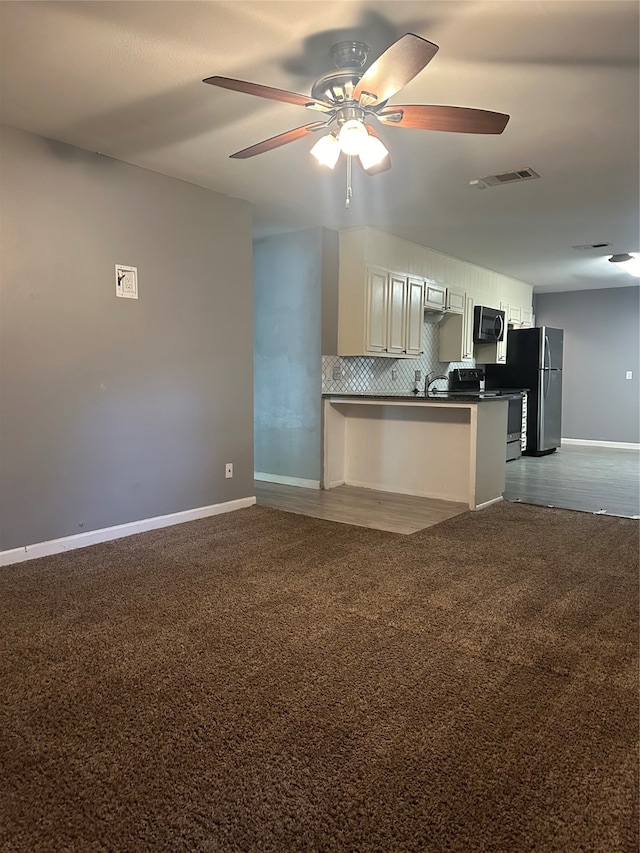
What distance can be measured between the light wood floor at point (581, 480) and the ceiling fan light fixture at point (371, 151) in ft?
10.6

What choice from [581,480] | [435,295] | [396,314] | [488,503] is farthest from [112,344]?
[581,480]

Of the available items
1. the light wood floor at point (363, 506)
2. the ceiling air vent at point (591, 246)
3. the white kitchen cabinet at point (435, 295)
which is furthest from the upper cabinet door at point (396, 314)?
the ceiling air vent at point (591, 246)

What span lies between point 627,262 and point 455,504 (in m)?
3.81

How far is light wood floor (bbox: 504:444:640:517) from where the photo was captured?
4.74 m

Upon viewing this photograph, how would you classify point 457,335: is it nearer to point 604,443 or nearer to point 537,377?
point 537,377

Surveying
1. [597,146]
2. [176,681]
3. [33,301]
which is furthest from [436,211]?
Answer: [176,681]

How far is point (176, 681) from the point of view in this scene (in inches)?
78.2

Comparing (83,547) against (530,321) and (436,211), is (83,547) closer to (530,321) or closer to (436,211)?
(436,211)

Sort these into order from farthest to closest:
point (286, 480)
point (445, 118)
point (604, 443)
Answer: point (604, 443) → point (286, 480) → point (445, 118)

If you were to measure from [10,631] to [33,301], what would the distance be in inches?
71.0

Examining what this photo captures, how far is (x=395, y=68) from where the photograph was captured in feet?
6.23

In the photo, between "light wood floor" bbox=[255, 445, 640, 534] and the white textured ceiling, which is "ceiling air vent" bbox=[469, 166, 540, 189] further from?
"light wood floor" bbox=[255, 445, 640, 534]

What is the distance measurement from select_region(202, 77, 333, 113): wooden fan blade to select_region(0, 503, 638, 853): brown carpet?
6.82ft

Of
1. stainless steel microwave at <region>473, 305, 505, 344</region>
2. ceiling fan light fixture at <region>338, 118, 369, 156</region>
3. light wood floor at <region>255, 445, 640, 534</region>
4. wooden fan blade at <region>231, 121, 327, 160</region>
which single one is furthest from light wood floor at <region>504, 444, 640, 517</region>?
wooden fan blade at <region>231, 121, 327, 160</region>
